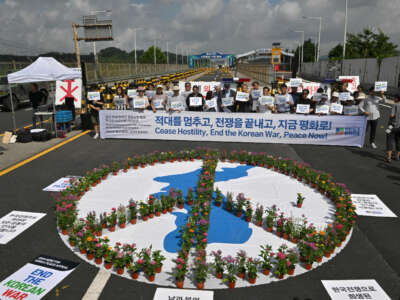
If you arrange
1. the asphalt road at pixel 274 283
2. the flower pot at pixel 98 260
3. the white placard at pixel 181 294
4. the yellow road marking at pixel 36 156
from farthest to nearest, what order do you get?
the yellow road marking at pixel 36 156, the flower pot at pixel 98 260, the asphalt road at pixel 274 283, the white placard at pixel 181 294

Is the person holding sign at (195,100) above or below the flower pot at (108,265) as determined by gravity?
above

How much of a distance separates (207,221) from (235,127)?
748cm

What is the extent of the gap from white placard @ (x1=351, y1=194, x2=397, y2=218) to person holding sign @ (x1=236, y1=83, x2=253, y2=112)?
6.60 m

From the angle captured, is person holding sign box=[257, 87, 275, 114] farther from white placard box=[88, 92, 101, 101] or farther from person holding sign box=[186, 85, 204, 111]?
white placard box=[88, 92, 101, 101]

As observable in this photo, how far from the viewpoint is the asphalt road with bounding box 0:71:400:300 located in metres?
4.74

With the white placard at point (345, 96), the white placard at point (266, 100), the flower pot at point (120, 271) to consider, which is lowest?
the flower pot at point (120, 271)

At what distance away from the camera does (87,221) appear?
6312 mm

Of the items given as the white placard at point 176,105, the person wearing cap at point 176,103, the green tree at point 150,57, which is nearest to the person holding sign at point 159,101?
the person wearing cap at point 176,103

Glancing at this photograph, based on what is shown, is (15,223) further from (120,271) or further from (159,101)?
(159,101)

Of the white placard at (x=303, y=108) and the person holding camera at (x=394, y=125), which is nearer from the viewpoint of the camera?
the person holding camera at (x=394, y=125)

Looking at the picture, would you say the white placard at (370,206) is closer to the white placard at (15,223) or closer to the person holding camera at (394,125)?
the person holding camera at (394,125)

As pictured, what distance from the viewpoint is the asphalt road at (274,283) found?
15.5 ft

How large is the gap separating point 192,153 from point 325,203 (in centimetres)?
480

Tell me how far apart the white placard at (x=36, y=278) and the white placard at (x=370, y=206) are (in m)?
6.07
